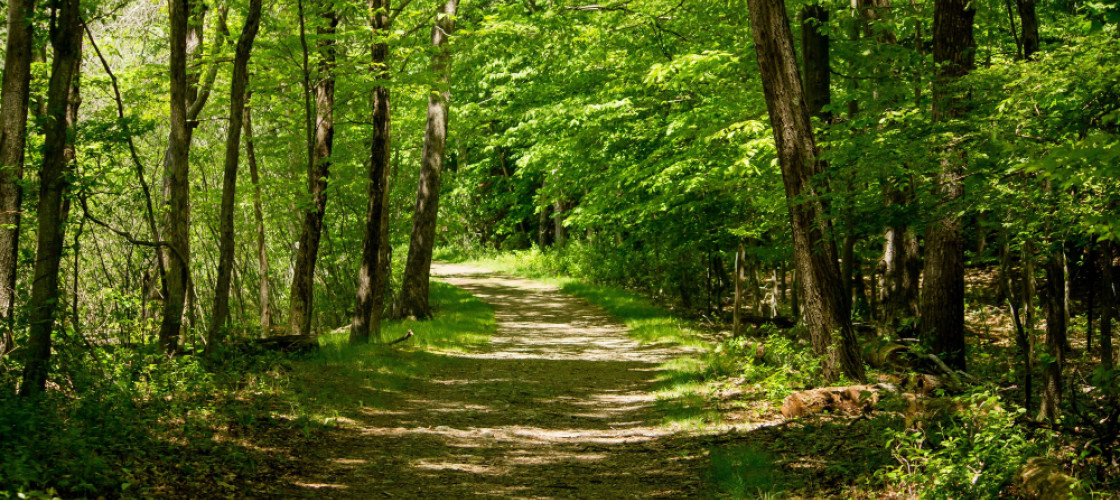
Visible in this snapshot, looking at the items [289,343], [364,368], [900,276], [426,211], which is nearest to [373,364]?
[364,368]

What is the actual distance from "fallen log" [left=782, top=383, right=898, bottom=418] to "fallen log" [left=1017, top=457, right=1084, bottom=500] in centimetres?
250

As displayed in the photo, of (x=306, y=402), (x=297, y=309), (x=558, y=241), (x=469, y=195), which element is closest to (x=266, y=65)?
(x=297, y=309)

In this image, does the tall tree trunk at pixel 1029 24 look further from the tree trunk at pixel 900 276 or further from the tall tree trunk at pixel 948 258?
the tree trunk at pixel 900 276

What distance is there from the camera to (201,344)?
8.94m

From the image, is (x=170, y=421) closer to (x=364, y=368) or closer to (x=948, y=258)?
(x=364, y=368)

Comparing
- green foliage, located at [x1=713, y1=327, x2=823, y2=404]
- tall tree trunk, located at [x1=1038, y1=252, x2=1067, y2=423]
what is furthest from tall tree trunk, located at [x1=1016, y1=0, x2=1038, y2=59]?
green foliage, located at [x1=713, y1=327, x2=823, y2=404]

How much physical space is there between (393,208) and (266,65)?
26.5 ft

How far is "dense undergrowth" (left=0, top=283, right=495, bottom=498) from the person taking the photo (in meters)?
4.27

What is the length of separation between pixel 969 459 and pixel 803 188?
344cm

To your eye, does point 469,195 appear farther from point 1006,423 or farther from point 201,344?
point 1006,423

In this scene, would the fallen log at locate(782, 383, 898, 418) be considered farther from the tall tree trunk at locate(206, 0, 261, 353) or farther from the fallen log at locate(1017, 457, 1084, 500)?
the tall tree trunk at locate(206, 0, 261, 353)

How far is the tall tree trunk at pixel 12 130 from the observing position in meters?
6.21

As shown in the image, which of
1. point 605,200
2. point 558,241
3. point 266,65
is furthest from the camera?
point 558,241

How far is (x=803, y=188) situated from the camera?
7426 millimetres
